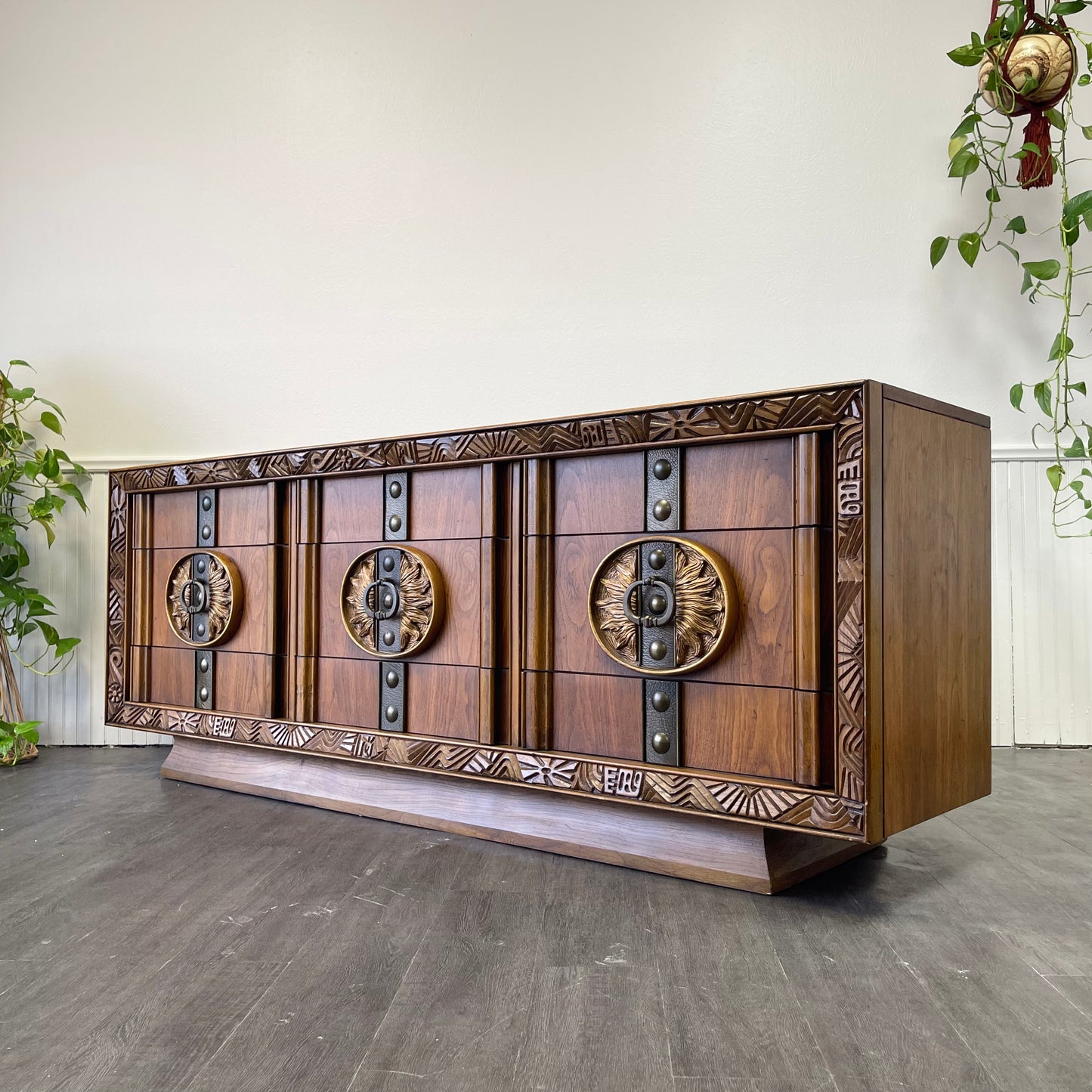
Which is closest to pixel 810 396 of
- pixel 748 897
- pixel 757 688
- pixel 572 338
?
pixel 757 688

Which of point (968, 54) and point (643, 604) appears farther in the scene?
point (968, 54)

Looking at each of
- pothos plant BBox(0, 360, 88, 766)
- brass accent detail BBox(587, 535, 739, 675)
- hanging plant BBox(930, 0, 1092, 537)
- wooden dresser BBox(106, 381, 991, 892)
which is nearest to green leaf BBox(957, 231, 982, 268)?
hanging plant BBox(930, 0, 1092, 537)

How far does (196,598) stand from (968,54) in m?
2.33

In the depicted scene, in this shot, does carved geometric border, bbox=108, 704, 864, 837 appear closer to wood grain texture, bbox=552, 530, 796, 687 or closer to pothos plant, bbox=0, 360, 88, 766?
wood grain texture, bbox=552, 530, 796, 687

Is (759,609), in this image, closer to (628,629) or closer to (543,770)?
(628,629)

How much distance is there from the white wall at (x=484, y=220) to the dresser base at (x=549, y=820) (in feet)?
3.56

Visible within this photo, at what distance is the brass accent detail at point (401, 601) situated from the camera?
1664mm

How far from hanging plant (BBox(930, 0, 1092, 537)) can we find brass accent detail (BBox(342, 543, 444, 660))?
1.60m

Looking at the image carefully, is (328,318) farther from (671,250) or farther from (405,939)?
(405,939)

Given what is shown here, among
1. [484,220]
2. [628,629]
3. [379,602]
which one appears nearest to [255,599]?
[379,602]

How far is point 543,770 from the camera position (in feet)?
4.90

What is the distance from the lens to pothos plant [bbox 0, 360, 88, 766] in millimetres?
2424

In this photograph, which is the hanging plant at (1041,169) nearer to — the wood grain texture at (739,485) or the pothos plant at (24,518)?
the wood grain texture at (739,485)

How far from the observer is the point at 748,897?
1.30m
